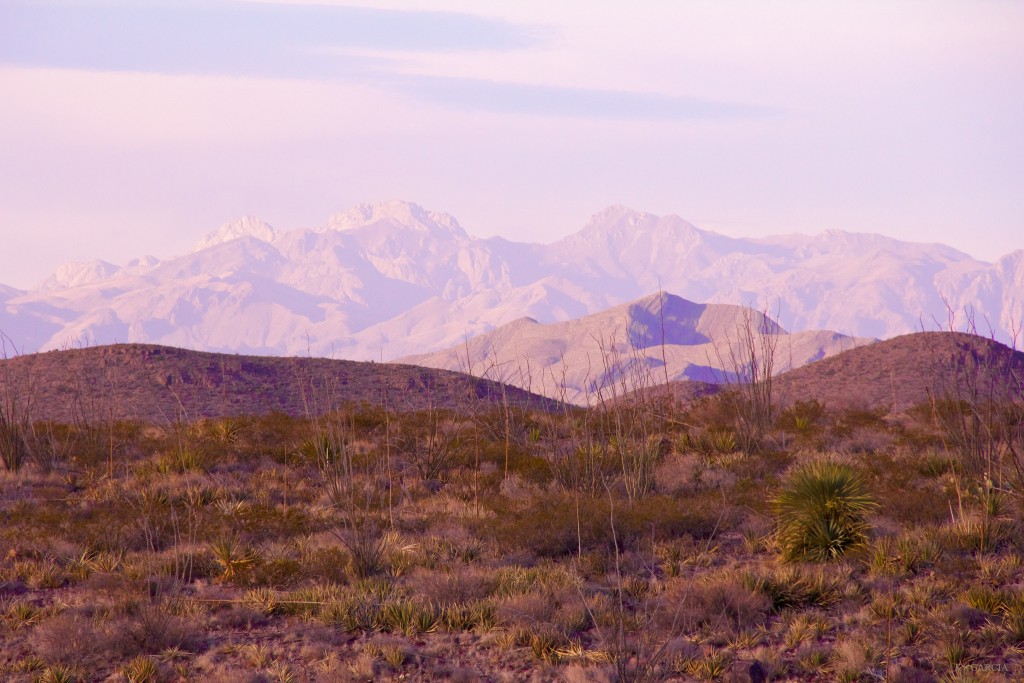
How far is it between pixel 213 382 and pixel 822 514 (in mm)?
26450

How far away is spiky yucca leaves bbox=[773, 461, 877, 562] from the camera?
9492 millimetres

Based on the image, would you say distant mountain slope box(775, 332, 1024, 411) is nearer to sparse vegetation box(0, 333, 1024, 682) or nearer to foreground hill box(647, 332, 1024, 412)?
foreground hill box(647, 332, 1024, 412)

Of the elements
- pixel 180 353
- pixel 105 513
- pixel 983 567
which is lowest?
pixel 983 567

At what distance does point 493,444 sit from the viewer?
1727cm

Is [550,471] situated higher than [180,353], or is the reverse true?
[180,353]

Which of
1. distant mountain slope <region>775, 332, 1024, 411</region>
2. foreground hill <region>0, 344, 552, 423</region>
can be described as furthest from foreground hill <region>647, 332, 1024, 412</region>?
foreground hill <region>0, 344, 552, 423</region>

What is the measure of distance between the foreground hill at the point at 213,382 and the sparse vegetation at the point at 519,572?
13.9 metres

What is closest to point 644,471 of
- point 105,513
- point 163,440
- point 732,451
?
point 732,451

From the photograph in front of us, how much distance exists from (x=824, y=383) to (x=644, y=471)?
24.9 meters

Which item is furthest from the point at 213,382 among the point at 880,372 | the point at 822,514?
the point at 880,372

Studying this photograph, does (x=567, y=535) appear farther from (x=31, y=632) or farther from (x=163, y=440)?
(x=163, y=440)

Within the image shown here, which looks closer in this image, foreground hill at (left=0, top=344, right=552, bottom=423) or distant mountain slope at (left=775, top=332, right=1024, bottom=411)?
foreground hill at (left=0, top=344, right=552, bottom=423)

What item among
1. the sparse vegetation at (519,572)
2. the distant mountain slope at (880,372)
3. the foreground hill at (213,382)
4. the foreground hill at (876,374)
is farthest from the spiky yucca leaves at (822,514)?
the distant mountain slope at (880,372)

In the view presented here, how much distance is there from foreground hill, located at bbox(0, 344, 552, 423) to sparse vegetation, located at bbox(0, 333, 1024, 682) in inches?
546
